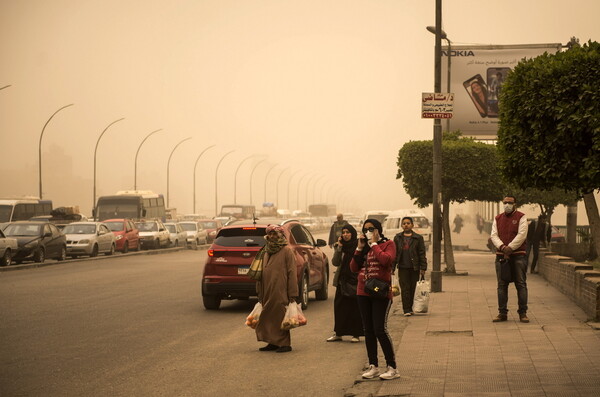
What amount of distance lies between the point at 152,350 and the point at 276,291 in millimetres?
1742

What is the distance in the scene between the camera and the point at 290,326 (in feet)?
41.4

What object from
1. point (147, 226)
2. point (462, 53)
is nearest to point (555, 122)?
point (462, 53)

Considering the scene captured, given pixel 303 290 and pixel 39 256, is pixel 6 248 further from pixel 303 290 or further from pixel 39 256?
pixel 303 290

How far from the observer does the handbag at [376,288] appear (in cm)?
1040

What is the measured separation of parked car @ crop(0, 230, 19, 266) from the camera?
3347 centimetres

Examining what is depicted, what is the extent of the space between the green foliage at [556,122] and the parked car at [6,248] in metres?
25.4

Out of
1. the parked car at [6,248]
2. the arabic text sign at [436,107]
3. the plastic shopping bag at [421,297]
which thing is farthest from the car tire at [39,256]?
the plastic shopping bag at [421,297]

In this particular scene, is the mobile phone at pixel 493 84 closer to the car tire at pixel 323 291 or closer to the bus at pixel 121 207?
the car tire at pixel 323 291

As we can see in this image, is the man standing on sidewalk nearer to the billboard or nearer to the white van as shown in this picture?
the billboard

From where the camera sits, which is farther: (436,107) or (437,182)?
(437,182)

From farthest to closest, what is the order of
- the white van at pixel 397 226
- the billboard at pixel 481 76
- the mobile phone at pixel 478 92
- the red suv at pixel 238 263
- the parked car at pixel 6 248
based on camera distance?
the white van at pixel 397 226 → the mobile phone at pixel 478 92 → the billboard at pixel 481 76 → the parked car at pixel 6 248 → the red suv at pixel 238 263

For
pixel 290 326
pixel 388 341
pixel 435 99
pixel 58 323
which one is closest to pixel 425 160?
pixel 435 99

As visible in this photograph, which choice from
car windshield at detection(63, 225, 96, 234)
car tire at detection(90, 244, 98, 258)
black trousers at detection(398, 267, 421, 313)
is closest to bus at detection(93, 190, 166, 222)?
car windshield at detection(63, 225, 96, 234)

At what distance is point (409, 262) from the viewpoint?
56.4 feet
